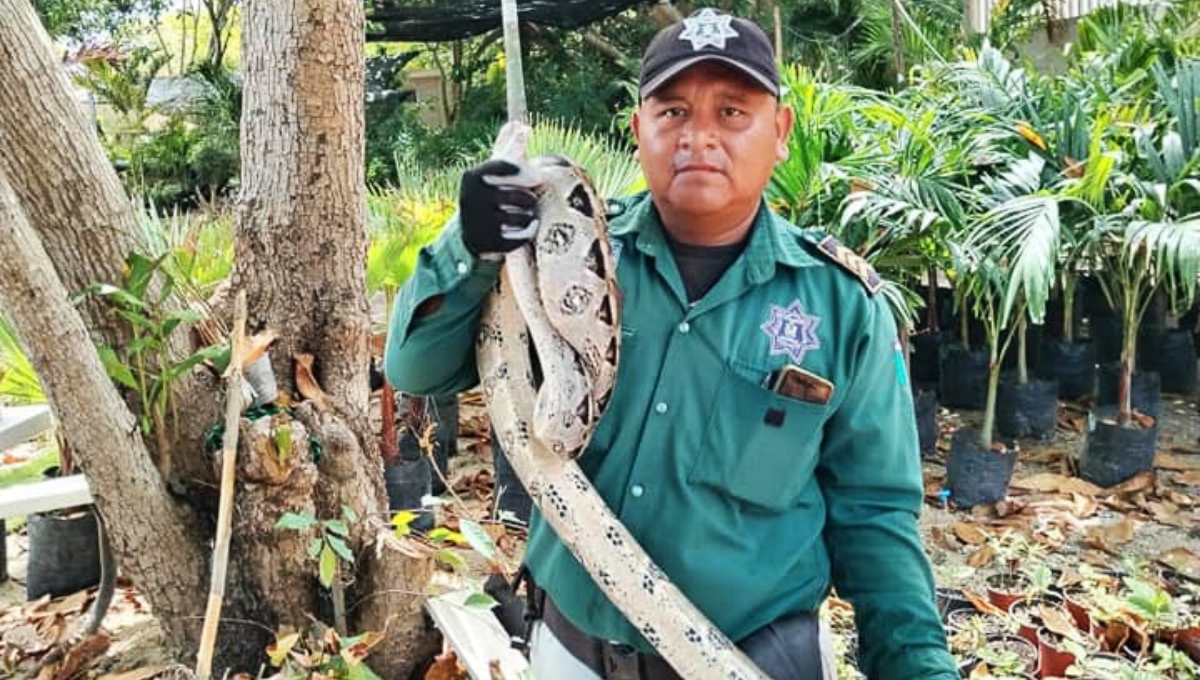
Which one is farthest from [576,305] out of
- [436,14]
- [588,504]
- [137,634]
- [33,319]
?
[436,14]

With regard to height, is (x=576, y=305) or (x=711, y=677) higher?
(x=576, y=305)

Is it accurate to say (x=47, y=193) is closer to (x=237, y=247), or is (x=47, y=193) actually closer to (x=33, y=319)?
(x=33, y=319)

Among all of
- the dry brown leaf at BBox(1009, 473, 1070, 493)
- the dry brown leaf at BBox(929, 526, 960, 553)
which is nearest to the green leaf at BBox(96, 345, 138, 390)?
the dry brown leaf at BBox(929, 526, 960, 553)

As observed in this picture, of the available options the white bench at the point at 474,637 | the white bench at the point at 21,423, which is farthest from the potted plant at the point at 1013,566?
the white bench at the point at 21,423

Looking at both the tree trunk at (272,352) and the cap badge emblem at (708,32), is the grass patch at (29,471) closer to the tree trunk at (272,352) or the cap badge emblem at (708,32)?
the tree trunk at (272,352)

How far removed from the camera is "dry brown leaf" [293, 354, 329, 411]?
2.82 meters

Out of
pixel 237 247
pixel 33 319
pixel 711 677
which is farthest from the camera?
pixel 237 247

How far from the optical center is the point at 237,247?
2852 mm

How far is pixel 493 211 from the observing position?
134 cm

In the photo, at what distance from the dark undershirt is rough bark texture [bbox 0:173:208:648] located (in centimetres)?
139

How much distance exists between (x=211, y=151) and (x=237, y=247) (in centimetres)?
1071

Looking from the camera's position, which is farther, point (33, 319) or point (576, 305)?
point (33, 319)

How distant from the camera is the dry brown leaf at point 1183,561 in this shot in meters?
3.85

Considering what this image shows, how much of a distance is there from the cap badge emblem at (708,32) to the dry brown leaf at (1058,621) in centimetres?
245
